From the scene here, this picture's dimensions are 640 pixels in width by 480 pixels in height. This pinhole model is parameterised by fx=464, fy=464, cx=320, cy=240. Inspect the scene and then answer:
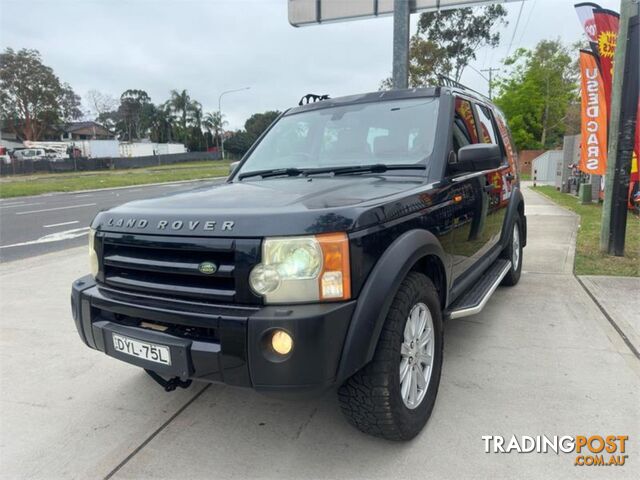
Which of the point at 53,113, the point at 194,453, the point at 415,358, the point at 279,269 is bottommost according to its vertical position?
the point at 194,453

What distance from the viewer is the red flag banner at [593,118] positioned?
898 cm

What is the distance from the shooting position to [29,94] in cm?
6128

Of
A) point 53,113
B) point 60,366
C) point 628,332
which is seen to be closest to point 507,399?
point 628,332

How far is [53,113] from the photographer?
64875 mm

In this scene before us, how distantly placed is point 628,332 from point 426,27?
28853 millimetres

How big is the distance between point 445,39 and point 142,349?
30965 mm

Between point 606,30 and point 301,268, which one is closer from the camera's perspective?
point 301,268

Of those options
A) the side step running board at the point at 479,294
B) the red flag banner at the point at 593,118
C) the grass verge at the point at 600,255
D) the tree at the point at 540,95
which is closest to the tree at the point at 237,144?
the tree at the point at 540,95

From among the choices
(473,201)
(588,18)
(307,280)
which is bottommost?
(307,280)

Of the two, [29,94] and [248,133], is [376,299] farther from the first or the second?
[248,133]

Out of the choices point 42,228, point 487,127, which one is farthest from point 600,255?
point 42,228

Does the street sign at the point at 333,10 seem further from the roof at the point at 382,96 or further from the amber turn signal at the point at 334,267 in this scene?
the amber turn signal at the point at 334,267

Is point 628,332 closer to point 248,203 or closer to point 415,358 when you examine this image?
point 415,358

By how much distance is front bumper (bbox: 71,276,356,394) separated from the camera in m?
1.86
